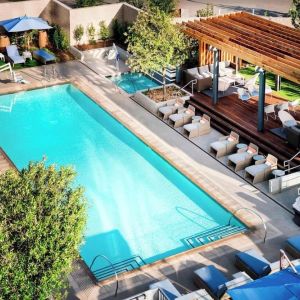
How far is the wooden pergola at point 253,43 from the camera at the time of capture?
21891 mm

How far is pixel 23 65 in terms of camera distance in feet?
103

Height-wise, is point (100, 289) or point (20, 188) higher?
point (20, 188)

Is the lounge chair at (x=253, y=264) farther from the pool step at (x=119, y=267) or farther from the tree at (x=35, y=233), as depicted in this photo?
the tree at (x=35, y=233)

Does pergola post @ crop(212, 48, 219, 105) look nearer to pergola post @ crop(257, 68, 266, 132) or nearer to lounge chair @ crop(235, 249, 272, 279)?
pergola post @ crop(257, 68, 266, 132)

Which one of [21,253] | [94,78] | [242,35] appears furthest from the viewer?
[94,78]

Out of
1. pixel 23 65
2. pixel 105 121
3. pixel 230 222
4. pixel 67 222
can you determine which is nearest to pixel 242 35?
pixel 105 121

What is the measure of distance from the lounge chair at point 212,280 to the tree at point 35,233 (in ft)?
12.6

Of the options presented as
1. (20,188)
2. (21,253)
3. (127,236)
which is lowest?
(127,236)

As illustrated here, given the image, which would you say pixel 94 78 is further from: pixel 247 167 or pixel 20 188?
pixel 20 188

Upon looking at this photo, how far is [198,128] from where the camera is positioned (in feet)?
77.7

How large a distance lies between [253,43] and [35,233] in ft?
46.1

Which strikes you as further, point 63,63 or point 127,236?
Answer: point 63,63

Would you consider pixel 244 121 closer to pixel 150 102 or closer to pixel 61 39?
pixel 150 102

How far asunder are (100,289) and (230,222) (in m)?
4.76
